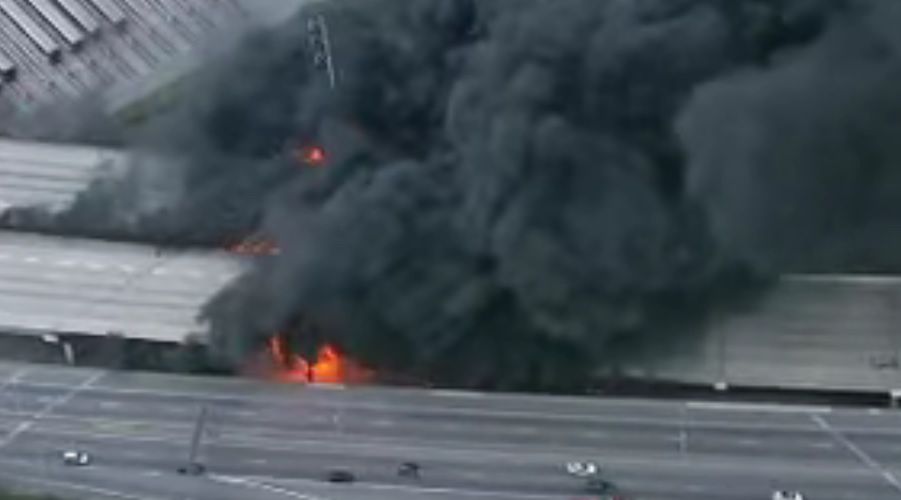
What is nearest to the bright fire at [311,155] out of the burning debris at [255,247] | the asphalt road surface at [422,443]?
the burning debris at [255,247]

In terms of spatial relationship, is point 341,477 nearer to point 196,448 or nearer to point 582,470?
point 196,448

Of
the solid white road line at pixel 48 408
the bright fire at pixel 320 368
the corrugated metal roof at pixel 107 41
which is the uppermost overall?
the corrugated metal roof at pixel 107 41

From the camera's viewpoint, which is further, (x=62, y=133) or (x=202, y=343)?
(x=62, y=133)

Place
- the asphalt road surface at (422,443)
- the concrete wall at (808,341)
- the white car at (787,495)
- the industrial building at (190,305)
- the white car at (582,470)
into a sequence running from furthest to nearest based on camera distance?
the industrial building at (190,305), the concrete wall at (808,341), the white car at (582,470), the asphalt road surface at (422,443), the white car at (787,495)

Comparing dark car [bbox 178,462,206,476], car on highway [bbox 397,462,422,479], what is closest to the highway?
dark car [bbox 178,462,206,476]

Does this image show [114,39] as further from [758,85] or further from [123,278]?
[758,85]

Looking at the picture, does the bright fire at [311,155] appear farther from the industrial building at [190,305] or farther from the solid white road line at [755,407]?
the solid white road line at [755,407]

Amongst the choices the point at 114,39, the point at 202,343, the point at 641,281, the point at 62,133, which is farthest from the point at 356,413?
the point at 114,39

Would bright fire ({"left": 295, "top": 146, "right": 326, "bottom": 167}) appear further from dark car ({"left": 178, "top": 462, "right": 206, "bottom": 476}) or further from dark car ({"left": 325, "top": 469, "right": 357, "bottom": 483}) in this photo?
dark car ({"left": 325, "top": 469, "right": 357, "bottom": 483})
